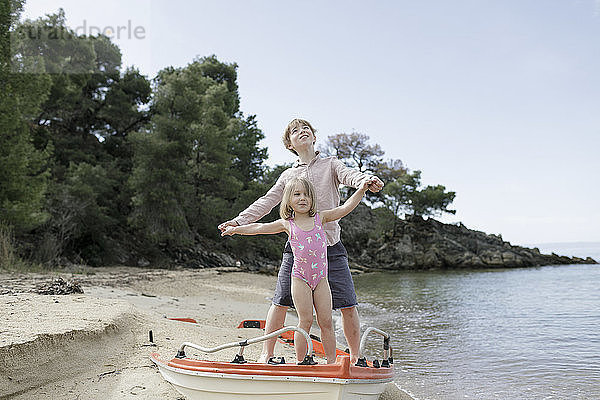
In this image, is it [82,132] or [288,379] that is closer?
[288,379]

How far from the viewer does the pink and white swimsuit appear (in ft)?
8.66

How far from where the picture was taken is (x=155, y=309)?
20.2ft

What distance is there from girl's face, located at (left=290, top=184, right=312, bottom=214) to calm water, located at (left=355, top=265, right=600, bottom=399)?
209cm

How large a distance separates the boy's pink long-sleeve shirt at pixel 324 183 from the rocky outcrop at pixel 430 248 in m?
26.8

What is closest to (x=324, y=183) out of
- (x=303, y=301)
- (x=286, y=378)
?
(x=303, y=301)

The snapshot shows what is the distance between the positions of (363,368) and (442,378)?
2.30 meters

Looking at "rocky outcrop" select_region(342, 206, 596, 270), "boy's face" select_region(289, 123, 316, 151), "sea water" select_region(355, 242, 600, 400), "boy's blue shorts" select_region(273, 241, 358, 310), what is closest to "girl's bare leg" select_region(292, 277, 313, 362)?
"boy's blue shorts" select_region(273, 241, 358, 310)

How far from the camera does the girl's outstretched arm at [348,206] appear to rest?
8.78 ft

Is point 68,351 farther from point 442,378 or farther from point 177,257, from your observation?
point 177,257

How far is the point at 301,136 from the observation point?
305 centimetres

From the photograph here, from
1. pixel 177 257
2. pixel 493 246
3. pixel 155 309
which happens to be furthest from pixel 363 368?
pixel 493 246

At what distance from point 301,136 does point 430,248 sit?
97.9 feet

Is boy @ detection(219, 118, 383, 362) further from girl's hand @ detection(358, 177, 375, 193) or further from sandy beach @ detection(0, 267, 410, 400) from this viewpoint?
sandy beach @ detection(0, 267, 410, 400)

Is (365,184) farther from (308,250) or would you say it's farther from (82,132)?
(82,132)
